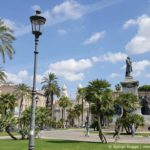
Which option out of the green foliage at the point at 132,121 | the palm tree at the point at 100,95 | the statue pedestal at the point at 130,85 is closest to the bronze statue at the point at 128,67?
the statue pedestal at the point at 130,85

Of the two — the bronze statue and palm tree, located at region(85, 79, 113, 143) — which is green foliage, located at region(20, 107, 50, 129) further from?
the bronze statue

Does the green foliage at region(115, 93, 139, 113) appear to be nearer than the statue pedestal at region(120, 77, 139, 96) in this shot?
Yes

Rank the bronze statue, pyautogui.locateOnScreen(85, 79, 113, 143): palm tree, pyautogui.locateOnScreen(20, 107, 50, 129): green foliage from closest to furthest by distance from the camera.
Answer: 1. pyautogui.locateOnScreen(85, 79, 113, 143): palm tree
2. pyautogui.locateOnScreen(20, 107, 50, 129): green foliage
3. the bronze statue

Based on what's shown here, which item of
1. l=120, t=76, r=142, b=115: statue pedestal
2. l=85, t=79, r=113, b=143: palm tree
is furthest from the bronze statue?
l=85, t=79, r=113, b=143: palm tree

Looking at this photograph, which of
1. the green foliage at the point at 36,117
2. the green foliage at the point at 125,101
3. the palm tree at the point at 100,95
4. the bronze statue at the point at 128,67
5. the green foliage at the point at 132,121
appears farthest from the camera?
the bronze statue at the point at 128,67

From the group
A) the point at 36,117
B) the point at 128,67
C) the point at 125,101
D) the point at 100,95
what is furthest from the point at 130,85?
the point at 100,95

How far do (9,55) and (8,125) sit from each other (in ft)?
23.0

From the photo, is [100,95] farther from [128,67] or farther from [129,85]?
[128,67]

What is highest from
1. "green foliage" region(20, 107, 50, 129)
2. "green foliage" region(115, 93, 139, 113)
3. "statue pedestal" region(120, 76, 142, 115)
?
"statue pedestal" region(120, 76, 142, 115)

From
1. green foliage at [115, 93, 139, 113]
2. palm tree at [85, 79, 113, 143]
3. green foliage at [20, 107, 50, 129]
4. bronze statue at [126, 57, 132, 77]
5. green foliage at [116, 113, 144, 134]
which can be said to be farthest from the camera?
bronze statue at [126, 57, 132, 77]

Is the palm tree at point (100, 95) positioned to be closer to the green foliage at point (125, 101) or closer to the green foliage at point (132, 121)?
the green foliage at point (125, 101)

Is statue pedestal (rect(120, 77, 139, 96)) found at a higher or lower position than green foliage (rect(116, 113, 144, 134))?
higher

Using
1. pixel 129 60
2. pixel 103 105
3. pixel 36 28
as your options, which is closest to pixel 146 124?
pixel 129 60

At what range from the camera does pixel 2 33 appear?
3681 cm
